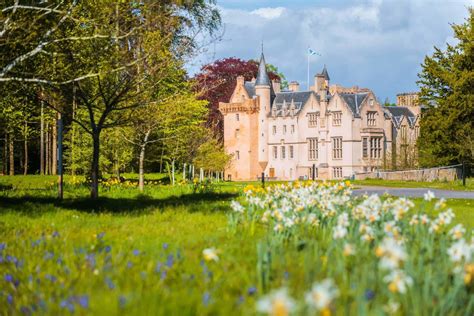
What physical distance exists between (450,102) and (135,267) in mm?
42465

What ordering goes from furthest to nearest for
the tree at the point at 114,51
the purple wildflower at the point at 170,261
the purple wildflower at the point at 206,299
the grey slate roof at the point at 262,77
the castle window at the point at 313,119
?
the grey slate roof at the point at 262,77, the castle window at the point at 313,119, the tree at the point at 114,51, the purple wildflower at the point at 170,261, the purple wildflower at the point at 206,299

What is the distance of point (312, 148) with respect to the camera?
224 feet

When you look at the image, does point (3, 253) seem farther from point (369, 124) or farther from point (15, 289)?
point (369, 124)

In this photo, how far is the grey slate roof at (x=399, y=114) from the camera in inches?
2746

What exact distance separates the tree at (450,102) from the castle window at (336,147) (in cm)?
1552

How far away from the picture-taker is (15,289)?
20.6 feet

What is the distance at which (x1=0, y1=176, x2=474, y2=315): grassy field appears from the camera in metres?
4.99

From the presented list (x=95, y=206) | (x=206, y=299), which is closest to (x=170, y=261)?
(x=206, y=299)

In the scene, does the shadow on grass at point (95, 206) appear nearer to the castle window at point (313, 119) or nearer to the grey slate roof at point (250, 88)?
the castle window at point (313, 119)

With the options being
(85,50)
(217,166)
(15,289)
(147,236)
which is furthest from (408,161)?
(15,289)

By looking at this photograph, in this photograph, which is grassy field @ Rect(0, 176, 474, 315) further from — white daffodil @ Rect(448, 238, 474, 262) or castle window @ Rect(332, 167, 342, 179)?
castle window @ Rect(332, 167, 342, 179)

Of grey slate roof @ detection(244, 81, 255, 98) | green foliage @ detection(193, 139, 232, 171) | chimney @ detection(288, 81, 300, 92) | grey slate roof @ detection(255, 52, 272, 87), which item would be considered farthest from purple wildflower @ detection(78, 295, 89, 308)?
chimney @ detection(288, 81, 300, 92)

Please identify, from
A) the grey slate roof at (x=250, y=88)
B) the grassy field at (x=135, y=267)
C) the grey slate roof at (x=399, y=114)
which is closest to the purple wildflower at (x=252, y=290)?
the grassy field at (x=135, y=267)

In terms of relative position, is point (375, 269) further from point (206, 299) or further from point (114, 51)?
point (114, 51)
